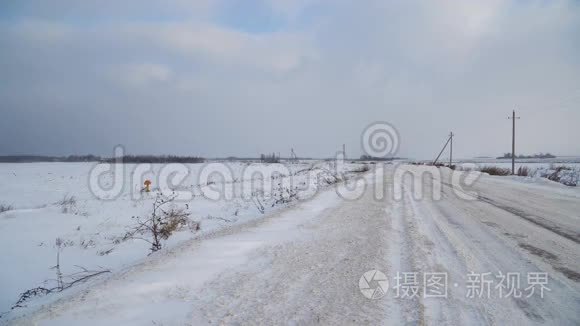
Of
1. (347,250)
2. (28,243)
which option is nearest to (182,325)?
(347,250)

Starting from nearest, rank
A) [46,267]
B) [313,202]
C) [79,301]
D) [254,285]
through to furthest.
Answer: [79,301], [254,285], [46,267], [313,202]

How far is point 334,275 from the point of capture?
3020 mm

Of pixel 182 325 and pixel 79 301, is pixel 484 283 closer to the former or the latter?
pixel 182 325

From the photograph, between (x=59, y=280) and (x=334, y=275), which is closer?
(x=334, y=275)

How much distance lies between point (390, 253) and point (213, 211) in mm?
6545

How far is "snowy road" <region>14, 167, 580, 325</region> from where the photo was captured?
2260mm

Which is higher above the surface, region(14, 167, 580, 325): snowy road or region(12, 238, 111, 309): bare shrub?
region(14, 167, 580, 325): snowy road

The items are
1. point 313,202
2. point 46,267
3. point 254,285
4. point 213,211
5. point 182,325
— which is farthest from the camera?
point 213,211

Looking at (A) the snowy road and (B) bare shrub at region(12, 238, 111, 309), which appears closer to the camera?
(A) the snowy road

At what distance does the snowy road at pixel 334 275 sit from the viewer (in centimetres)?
226

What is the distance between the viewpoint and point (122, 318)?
2211mm

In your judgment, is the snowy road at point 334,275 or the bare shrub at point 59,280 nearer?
the snowy road at point 334,275

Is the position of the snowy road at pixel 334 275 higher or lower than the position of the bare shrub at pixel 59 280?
higher

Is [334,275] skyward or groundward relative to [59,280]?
skyward
